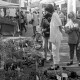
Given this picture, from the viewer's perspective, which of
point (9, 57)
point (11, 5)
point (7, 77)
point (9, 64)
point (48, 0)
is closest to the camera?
point (7, 77)

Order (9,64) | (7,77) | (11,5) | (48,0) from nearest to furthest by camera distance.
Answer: (7,77) < (9,64) < (48,0) < (11,5)

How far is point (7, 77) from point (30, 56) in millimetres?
2319

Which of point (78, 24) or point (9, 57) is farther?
point (78, 24)

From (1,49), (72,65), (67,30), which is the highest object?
(67,30)

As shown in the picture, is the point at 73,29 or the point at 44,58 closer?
the point at 73,29

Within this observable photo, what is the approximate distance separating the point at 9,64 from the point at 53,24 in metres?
1.50

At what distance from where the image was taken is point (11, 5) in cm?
1362

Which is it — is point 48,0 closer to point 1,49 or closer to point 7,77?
point 1,49

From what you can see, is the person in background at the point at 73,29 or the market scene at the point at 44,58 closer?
the market scene at the point at 44,58

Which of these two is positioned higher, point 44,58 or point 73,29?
point 73,29

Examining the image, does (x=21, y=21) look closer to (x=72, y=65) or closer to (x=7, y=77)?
(x=72, y=65)

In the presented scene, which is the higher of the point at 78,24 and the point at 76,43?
the point at 78,24

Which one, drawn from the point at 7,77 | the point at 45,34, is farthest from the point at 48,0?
the point at 7,77

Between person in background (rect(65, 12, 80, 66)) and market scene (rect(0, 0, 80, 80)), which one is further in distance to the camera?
person in background (rect(65, 12, 80, 66))
